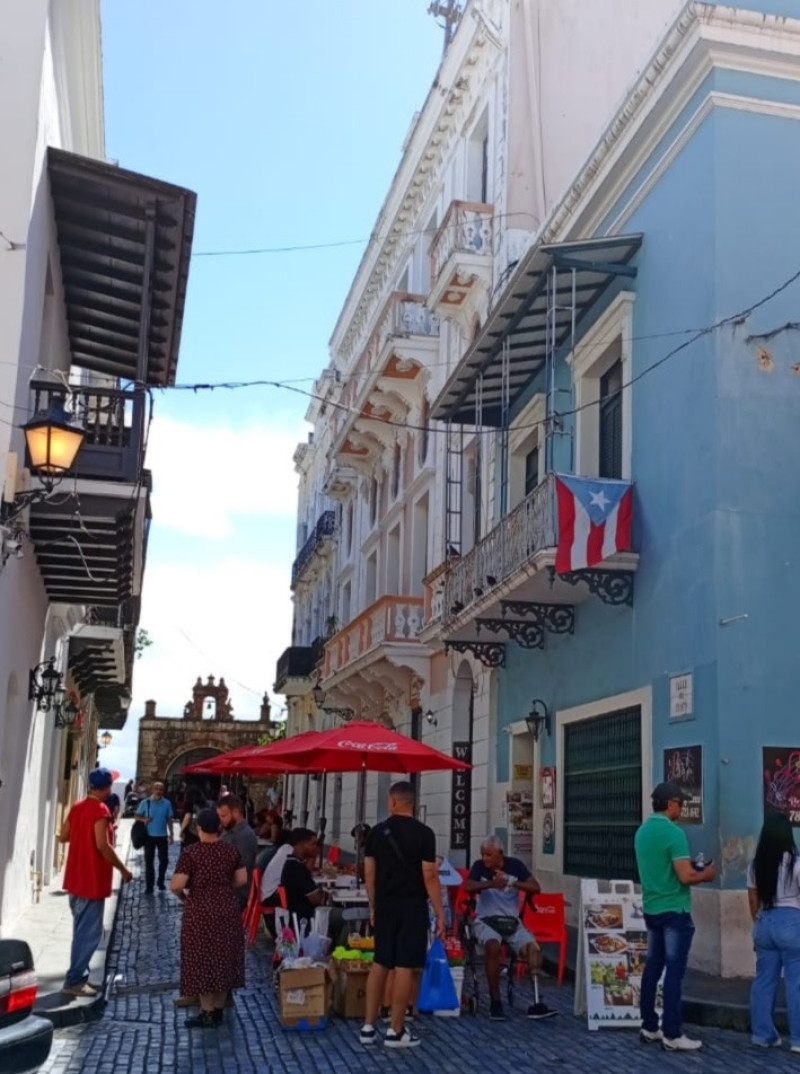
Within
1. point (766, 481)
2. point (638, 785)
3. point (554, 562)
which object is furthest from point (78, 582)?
point (766, 481)

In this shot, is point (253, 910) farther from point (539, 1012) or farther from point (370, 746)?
point (539, 1012)

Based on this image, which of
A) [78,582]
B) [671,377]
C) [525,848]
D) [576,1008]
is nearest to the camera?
[576,1008]

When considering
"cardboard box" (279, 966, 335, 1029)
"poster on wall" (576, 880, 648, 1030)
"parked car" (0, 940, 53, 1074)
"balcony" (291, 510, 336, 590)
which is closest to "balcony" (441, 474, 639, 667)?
"poster on wall" (576, 880, 648, 1030)

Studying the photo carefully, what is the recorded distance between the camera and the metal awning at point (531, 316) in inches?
542

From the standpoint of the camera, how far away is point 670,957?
840cm

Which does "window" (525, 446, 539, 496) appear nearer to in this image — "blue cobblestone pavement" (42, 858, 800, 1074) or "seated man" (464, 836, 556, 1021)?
"seated man" (464, 836, 556, 1021)

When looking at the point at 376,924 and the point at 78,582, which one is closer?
the point at 376,924

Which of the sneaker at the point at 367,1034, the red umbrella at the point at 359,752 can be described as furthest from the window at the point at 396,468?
the sneaker at the point at 367,1034

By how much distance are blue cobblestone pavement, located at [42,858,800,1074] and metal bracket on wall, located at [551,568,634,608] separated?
4.53 metres

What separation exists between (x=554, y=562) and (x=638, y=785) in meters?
2.45

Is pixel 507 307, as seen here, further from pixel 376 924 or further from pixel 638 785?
pixel 376 924

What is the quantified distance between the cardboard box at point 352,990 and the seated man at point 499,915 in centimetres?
95

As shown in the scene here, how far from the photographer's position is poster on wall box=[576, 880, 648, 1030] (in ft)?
30.0

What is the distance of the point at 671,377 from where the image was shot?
12875 mm
